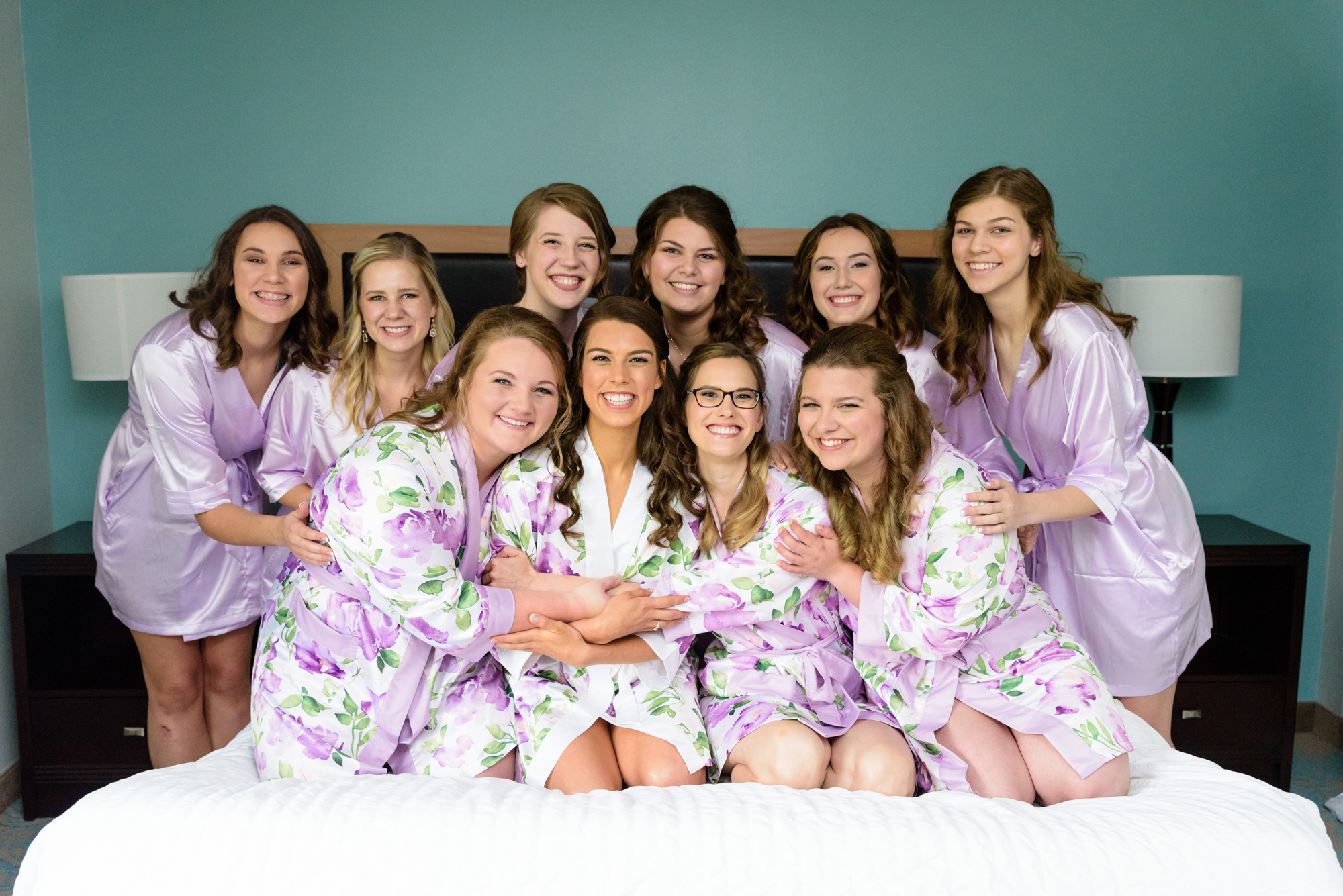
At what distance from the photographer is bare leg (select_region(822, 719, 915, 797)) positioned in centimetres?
161

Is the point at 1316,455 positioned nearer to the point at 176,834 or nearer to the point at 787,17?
the point at 787,17

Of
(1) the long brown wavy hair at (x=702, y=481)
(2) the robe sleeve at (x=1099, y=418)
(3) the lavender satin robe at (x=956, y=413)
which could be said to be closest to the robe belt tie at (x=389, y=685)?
(1) the long brown wavy hair at (x=702, y=481)

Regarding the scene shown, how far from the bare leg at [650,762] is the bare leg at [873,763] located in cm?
24

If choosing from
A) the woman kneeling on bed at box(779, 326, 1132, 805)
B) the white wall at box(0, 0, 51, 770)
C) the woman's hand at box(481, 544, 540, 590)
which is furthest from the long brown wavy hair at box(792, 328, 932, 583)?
the white wall at box(0, 0, 51, 770)

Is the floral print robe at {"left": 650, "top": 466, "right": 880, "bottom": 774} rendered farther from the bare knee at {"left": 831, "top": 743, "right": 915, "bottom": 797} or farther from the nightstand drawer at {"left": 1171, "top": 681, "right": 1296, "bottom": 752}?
the nightstand drawer at {"left": 1171, "top": 681, "right": 1296, "bottom": 752}

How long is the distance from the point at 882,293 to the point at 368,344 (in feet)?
3.88

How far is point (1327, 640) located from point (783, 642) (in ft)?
7.08

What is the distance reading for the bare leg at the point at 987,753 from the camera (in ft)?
5.33

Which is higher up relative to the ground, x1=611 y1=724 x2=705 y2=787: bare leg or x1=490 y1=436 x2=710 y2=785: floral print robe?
x1=490 y1=436 x2=710 y2=785: floral print robe

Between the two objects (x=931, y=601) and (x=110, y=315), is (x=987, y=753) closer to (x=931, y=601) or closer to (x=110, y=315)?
(x=931, y=601)

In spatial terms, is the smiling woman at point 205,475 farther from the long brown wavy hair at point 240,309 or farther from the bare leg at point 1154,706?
the bare leg at point 1154,706

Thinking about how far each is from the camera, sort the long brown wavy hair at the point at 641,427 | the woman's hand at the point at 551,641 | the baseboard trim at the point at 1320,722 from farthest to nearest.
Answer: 1. the baseboard trim at the point at 1320,722
2. the long brown wavy hair at the point at 641,427
3. the woman's hand at the point at 551,641

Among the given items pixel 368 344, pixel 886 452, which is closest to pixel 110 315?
pixel 368 344

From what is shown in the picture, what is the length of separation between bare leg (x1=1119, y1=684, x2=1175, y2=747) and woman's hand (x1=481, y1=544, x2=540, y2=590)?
4.62ft
